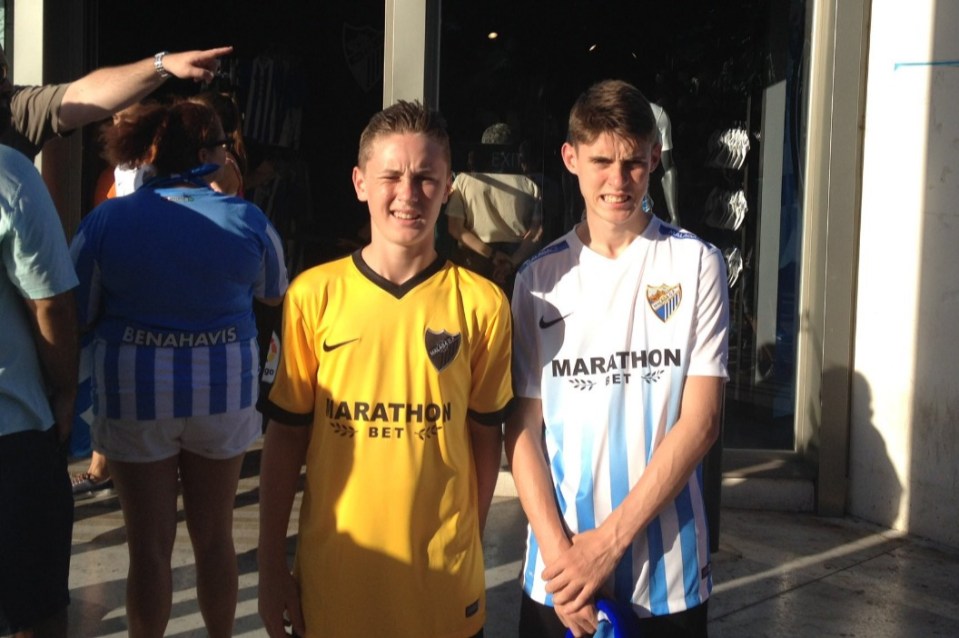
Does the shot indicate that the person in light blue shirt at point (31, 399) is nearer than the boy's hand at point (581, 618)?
No

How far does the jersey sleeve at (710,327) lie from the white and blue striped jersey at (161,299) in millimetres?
1734

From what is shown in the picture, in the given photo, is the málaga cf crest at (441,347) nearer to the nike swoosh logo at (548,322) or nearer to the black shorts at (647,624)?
the nike swoosh logo at (548,322)

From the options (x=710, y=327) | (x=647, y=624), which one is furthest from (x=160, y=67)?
(x=647, y=624)

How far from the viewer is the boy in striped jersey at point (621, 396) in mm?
2611

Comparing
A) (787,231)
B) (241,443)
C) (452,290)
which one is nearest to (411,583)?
(452,290)

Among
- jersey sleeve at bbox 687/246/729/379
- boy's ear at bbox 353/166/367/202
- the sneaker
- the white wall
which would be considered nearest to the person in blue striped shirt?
boy's ear at bbox 353/166/367/202

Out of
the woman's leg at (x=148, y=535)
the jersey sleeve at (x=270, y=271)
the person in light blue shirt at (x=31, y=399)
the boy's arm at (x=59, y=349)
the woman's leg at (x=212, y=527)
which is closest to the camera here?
the person in light blue shirt at (x=31, y=399)

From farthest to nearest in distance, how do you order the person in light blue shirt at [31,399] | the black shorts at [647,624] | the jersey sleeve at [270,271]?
the jersey sleeve at [270,271] < the person in light blue shirt at [31,399] < the black shorts at [647,624]

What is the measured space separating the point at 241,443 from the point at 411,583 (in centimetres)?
145

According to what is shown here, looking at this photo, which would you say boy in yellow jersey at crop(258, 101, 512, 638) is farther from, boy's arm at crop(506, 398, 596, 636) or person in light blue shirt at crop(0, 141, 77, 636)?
person in light blue shirt at crop(0, 141, 77, 636)

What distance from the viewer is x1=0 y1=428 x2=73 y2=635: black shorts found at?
3.06 m

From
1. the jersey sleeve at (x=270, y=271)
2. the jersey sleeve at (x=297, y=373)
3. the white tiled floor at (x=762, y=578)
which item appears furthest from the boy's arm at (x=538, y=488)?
the white tiled floor at (x=762, y=578)

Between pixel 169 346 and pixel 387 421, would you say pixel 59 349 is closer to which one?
pixel 169 346

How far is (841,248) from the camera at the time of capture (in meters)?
6.14
